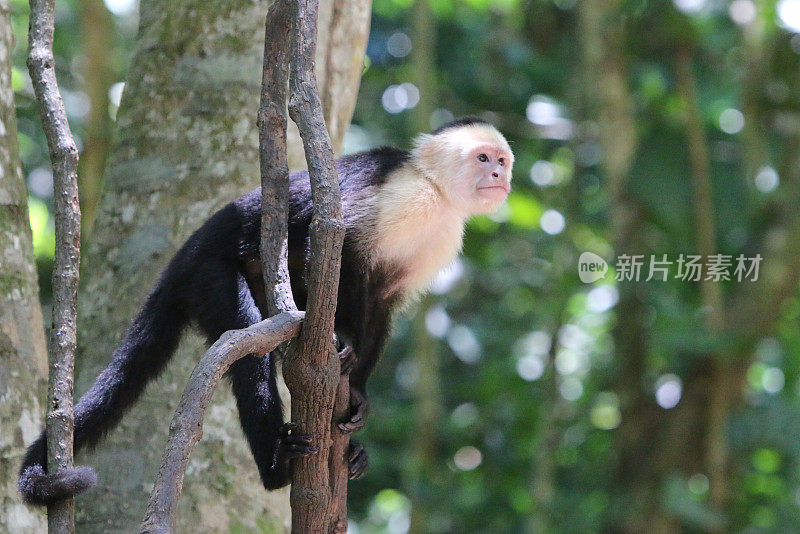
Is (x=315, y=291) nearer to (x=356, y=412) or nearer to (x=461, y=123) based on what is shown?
(x=356, y=412)

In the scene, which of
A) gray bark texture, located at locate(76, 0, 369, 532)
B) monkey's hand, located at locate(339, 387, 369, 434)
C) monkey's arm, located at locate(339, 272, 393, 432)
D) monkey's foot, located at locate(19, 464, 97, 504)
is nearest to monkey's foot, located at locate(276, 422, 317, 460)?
monkey's hand, located at locate(339, 387, 369, 434)

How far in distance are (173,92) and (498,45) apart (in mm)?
4747

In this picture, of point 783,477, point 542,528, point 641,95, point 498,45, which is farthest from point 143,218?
point 783,477

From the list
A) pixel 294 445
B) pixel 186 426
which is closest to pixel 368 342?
pixel 294 445

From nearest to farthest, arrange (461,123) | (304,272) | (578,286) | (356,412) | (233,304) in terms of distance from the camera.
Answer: (356,412) → (233,304) → (304,272) → (461,123) → (578,286)

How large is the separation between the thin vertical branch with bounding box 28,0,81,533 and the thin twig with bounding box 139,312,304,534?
44 cm

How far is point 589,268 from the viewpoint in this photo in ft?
24.0

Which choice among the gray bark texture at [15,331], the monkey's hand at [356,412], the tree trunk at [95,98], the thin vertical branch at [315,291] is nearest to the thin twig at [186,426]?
the thin vertical branch at [315,291]

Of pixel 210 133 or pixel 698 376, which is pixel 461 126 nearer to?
pixel 210 133

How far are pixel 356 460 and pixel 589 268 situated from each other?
472cm

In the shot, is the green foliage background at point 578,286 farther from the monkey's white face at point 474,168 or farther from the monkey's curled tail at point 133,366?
the monkey's curled tail at point 133,366

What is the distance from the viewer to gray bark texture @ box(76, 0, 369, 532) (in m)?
3.29

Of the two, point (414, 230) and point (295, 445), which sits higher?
point (414, 230)

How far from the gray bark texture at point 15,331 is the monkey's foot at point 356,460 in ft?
2.93
